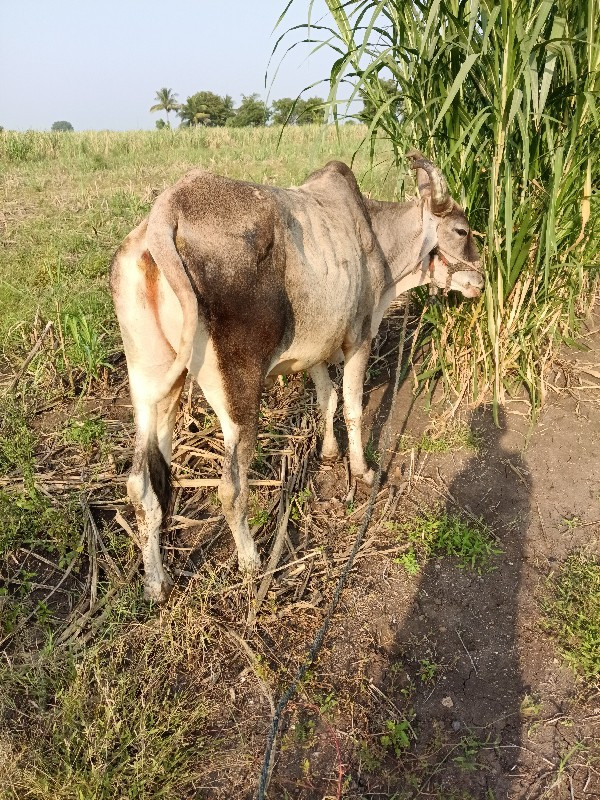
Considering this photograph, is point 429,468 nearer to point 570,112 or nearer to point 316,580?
point 316,580

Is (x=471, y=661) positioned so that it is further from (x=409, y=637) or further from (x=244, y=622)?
(x=244, y=622)

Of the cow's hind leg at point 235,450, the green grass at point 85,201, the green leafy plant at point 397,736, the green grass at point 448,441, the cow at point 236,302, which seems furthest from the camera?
the green grass at point 85,201

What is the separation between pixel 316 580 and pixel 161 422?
106 cm

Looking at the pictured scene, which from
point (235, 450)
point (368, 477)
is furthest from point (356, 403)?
point (235, 450)

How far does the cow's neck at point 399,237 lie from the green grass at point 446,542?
1.18 m

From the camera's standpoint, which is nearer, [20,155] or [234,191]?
[234,191]

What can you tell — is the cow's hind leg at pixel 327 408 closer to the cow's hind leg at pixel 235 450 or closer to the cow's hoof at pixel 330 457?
the cow's hoof at pixel 330 457

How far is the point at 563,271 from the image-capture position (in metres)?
3.91

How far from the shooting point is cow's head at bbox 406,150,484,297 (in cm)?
369

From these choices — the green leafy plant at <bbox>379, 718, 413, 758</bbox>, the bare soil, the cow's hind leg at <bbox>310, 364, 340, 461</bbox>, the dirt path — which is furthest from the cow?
the green leafy plant at <bbox>379, 718, 413, 758</bbox>

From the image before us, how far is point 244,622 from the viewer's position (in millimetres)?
2779

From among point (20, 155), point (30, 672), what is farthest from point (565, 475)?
point (20, 155)

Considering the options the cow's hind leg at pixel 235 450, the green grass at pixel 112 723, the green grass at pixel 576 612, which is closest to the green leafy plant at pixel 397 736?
the green grass at pixel 112 723

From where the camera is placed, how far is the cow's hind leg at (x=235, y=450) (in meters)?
2.72
